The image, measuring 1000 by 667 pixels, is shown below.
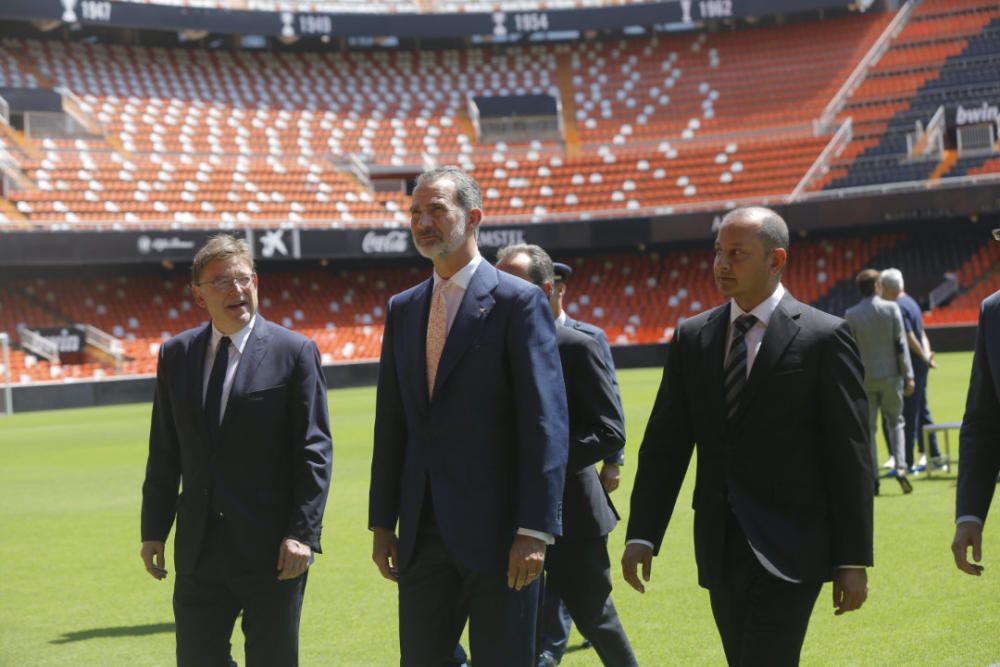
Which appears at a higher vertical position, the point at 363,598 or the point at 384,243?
the point at 384,243

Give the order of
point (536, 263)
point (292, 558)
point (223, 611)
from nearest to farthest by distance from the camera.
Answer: point (292, 558) → point (223, 611) → point (536, 263)

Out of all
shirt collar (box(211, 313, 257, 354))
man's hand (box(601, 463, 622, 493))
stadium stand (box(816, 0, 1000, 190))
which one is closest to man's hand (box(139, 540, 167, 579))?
shirt collar (box(211, 313, 257, 354))

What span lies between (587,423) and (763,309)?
1.29 m

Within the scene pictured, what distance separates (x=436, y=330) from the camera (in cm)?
434

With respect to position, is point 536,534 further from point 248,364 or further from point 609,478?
point 609,478

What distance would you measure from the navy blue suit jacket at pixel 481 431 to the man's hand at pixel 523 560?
58mm

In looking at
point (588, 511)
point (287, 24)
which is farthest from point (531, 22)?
point (588, 511)

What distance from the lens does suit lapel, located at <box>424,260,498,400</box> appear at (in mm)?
4184

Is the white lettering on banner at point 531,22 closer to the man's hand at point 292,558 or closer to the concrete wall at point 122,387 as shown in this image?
the concrete wall at point 122,387

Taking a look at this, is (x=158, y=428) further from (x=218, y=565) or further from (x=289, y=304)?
(x=289, y=304)

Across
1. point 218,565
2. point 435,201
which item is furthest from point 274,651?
point 435,201

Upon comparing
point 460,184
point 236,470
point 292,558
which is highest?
point 460,184

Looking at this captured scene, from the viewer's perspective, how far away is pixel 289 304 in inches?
1698

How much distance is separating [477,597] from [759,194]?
132ft
